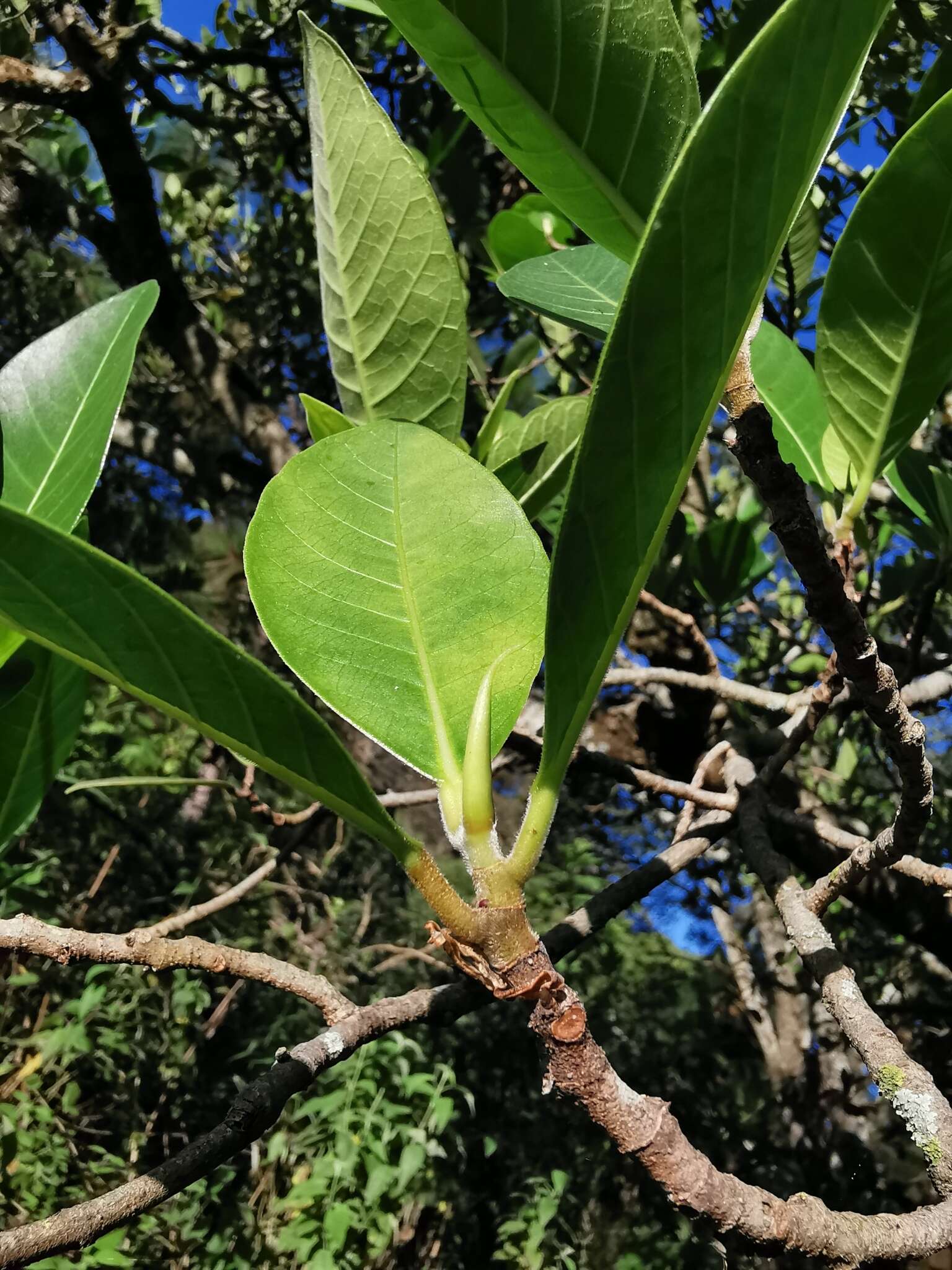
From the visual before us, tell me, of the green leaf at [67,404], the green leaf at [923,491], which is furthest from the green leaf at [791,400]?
the green leaf at [67,404]

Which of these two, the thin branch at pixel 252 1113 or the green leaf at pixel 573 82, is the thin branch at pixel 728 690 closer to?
the thin branch at pixel 252 1113

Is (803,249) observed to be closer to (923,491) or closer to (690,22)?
(690,22)

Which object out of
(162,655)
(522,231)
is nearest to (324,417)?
(162,655)

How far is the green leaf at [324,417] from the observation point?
0.68 m

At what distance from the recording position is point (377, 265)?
638 millimetres

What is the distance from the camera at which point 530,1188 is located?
321cm

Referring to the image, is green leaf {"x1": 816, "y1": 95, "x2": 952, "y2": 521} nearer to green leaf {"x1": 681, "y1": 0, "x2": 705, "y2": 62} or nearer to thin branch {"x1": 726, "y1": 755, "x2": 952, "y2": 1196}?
thin branch {"x1": 726, "y1": 755, "x2": 952, "y2": 1196}

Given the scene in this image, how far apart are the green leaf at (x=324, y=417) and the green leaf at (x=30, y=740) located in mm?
293

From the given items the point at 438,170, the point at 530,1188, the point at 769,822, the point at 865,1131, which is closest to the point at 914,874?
the point at 769,822

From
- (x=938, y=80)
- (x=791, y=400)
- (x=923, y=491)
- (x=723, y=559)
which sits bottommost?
(x=723, y=559)

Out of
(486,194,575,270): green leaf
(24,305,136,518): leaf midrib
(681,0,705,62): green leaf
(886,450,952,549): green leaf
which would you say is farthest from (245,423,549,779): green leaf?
(681,0,705,62): green leaf

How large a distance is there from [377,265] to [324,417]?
0.12 metres

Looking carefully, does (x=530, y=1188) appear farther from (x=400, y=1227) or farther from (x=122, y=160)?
(x=122, y=160)

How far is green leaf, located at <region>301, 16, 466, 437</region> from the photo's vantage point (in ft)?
1.97
